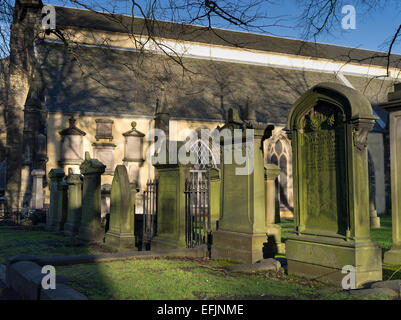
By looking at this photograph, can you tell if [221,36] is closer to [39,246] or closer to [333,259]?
[39,246]

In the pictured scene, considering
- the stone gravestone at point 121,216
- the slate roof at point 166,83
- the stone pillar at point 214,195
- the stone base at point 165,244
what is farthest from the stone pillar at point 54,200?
the stone pillar at point 214,195

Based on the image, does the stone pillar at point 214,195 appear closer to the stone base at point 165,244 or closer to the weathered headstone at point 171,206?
the weathered headstone at point 171,206

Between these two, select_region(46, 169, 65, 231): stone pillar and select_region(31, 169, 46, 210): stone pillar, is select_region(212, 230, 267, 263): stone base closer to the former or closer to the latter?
select_region(46, 169, 65, 231): stone pillar

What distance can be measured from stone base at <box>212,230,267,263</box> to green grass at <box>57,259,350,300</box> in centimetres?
60

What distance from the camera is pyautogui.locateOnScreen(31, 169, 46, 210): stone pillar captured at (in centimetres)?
1650

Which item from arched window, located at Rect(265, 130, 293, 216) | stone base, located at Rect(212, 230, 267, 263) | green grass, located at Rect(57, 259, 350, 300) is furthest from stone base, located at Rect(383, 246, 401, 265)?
arched window, located at Rect(265, 130, 293, 216)

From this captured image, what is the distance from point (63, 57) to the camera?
21.7 meters

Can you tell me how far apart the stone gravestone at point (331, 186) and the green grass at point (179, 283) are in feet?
1.42

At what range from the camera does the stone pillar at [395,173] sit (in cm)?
721

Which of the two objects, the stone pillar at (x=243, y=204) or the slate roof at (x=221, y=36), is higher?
the slate roof at (x=221, y=36)

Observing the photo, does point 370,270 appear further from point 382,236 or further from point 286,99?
point 286,99

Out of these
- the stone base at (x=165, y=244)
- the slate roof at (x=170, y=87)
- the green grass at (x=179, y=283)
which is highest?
the slate roof at (x=170, y=87)

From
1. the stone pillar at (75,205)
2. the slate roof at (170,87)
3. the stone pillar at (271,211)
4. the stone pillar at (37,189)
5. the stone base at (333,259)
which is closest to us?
the stone base at (333,259)
